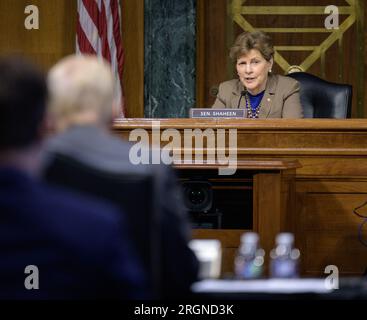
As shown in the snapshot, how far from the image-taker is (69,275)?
6.16ft

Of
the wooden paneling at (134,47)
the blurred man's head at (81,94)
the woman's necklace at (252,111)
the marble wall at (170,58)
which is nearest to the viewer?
the blurred man's head at (81,94)

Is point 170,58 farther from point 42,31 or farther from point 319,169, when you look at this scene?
point 319,169

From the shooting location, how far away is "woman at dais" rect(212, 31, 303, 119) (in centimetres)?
602

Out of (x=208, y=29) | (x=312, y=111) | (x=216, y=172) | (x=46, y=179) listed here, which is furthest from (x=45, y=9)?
(x=46, y=179)

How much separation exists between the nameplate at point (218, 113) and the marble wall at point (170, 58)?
2.27 meters

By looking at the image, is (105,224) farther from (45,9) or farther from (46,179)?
(45,9)

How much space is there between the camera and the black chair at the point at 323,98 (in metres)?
6.20

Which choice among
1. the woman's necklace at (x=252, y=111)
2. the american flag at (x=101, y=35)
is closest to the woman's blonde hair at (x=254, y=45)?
the woman's necklace at (x=252, y=111)

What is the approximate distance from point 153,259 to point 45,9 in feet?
20.0

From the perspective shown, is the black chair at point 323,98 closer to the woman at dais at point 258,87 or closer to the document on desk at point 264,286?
the woman at dais at point 258,87

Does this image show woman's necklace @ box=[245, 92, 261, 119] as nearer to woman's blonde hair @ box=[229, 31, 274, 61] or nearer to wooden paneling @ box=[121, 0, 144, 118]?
woman's blonde hair @ box=[229, 31, 274, 61]

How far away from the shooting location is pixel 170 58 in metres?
7.76

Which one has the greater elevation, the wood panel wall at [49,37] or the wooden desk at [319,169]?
the wood panel wall at [49,37]
